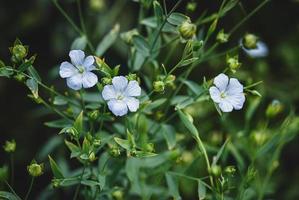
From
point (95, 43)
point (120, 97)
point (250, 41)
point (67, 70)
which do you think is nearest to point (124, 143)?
point (120, 97)

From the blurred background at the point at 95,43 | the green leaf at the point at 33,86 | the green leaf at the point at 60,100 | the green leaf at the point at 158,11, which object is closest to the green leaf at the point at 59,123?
the green leaf at the point at 60,100

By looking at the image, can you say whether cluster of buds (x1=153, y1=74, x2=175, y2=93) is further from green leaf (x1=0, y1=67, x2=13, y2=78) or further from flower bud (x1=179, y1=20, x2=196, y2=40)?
green leaf (x1=0, y1=67, x2=13, y2=78)

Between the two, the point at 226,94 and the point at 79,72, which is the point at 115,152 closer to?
the point at 79,72

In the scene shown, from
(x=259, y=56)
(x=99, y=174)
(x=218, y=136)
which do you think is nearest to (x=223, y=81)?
(x=99, y=174)

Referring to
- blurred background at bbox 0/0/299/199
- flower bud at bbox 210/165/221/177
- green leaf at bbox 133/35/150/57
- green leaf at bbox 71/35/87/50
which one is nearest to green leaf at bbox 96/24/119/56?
green leaf at bbox 71/35/87/50

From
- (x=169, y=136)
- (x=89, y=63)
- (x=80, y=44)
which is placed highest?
(x=89, y=63)

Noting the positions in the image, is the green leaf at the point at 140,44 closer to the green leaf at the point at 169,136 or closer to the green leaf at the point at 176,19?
the green leaf at the point at 176,19
